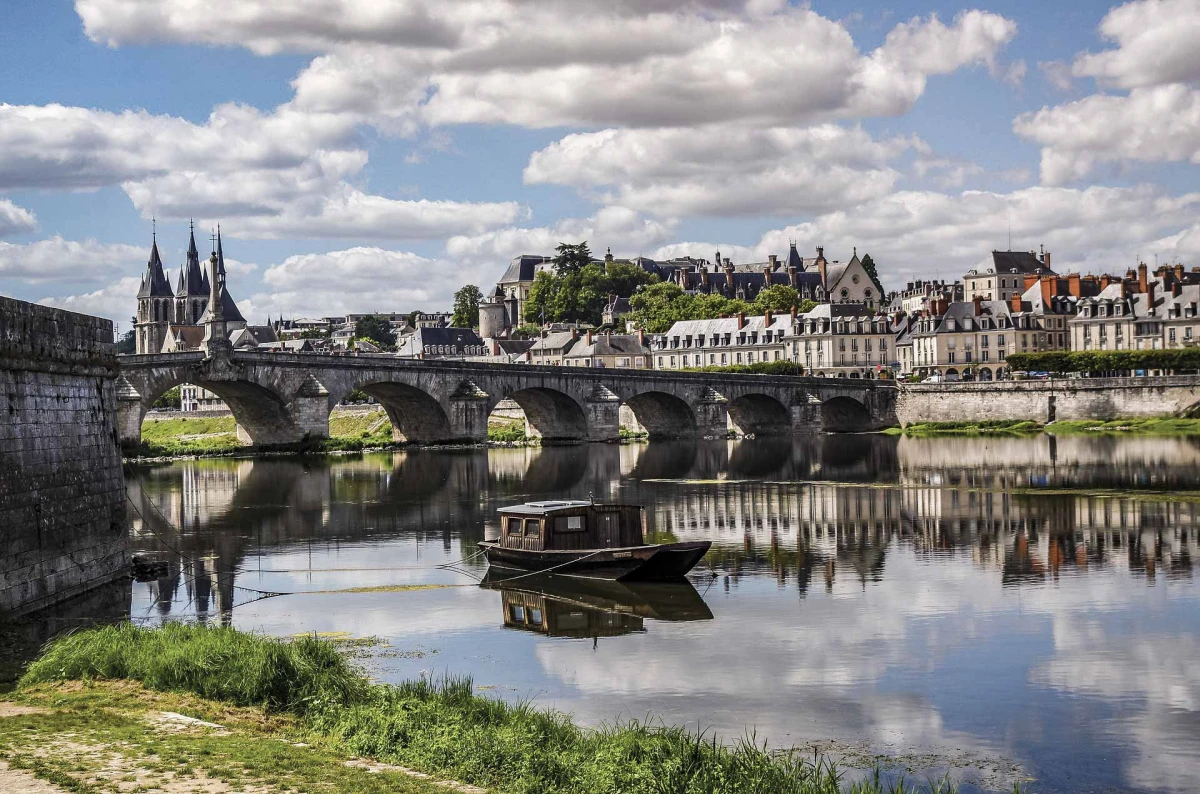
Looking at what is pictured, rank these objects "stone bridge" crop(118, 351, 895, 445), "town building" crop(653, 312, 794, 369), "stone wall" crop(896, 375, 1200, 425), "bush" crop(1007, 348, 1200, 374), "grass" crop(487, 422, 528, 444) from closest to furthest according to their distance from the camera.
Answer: "stone bridge" crop(118, 351, 895, 445) < "grass" crop(487, 422, 528, 444) < "stone wall" crop(896, 375, 1200, 425) < "bush" crop(1007, 348, 1200, 374) < "town building" crop(653, 312, 794, 369)

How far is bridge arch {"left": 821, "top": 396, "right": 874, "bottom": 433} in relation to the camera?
94.3 metres

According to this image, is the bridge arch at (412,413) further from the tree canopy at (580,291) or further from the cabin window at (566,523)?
the tree canopy at (580,291)

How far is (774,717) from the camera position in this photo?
16.7 metres

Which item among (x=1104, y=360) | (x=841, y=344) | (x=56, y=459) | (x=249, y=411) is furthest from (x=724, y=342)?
(x=56, y=459)

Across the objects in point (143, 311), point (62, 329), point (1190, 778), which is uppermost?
point (143, 311)

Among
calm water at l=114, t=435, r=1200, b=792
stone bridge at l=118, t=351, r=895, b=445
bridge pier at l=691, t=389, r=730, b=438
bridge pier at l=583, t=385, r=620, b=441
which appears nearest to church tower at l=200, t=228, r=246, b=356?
stone bridge at l=118, t=351, r=895, b=445

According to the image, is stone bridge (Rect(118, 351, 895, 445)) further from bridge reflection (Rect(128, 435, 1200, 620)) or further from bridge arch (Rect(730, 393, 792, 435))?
bridge reflection (Rect(128, 435, 1200, 620))

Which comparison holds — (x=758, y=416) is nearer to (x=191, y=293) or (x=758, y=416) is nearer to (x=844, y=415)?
(x=844, y=415)

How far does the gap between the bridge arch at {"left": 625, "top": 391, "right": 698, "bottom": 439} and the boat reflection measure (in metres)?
58.8

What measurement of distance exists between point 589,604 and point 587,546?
298 centimetres

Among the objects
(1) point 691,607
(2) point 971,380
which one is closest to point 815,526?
(1) point 691,607

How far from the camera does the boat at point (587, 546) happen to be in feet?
87.6

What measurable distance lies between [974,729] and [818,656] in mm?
4149

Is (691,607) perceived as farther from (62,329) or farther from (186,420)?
(186,420)
